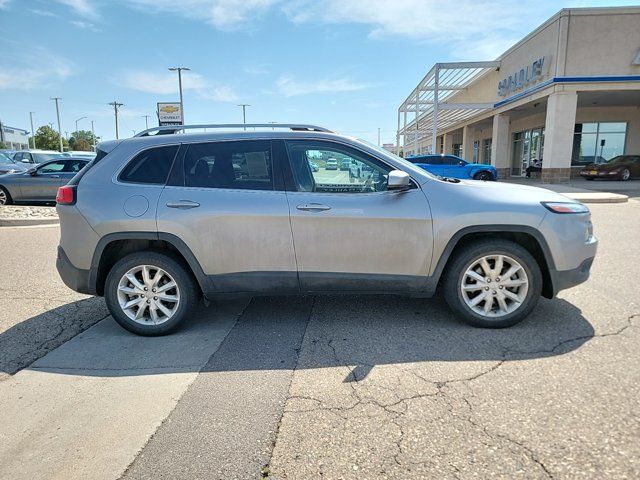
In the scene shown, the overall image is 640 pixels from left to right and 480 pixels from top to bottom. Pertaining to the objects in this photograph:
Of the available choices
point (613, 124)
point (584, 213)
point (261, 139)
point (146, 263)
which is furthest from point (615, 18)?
point (146, 263)

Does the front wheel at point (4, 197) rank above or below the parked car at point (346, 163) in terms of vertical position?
below

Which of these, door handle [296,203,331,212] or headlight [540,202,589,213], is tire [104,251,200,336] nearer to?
door handle [296,203,331,212]

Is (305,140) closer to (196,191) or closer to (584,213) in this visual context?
(196,191)

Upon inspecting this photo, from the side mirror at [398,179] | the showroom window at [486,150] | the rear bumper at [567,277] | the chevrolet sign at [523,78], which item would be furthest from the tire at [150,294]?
the showroom window at [486,150]

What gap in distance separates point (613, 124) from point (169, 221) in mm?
29698

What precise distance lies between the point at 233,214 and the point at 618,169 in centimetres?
2558

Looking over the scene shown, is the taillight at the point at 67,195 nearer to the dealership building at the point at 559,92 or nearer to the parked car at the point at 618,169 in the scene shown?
the dealership building at the point at 559,92

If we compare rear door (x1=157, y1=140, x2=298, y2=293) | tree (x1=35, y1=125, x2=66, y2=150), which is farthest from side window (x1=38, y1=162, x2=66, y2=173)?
tree (x1=35, y1=125, x2=66, y2=150)

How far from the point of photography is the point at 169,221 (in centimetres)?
374

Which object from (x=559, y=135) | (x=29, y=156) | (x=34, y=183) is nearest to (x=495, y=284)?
(x=34, y=183)

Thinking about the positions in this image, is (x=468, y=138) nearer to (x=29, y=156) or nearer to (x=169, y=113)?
(x=169, y=113)

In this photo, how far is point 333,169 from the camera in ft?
12.8

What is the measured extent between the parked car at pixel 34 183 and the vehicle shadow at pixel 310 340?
10284 mm

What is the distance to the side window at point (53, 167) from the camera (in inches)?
515
